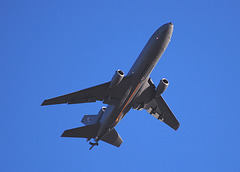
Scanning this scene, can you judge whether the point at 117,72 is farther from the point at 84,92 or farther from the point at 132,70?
the point at 84,92

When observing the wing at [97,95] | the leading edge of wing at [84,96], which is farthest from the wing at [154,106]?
the leading edge of wing at [84,96]

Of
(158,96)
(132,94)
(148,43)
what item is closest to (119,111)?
(132,94)

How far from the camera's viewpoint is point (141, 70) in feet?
98.1

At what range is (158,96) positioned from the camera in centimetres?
3441

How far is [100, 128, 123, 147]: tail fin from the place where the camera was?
3697 centimetres

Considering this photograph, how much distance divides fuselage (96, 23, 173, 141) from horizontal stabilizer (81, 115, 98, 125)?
6.98 ft

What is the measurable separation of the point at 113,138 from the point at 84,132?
3776mm

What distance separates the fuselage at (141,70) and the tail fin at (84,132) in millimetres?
1622

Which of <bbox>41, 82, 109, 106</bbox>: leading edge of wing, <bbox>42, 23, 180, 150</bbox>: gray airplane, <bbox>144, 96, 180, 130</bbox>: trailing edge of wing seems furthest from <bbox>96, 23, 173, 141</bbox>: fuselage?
<bbox>144, 96, 180, 130</bbox>: trailing edge of wing

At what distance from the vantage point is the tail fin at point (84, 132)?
113 feet

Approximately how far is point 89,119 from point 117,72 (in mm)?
9187

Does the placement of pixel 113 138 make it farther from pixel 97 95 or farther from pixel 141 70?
pixel 141 70

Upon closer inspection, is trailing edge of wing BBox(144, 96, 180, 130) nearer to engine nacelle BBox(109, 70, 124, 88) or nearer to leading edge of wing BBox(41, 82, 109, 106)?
leading edge of wing BBox(41, 82, 109, 106)

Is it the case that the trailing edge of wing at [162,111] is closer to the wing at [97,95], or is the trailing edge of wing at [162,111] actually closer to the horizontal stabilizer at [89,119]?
the wing at [97,95]
